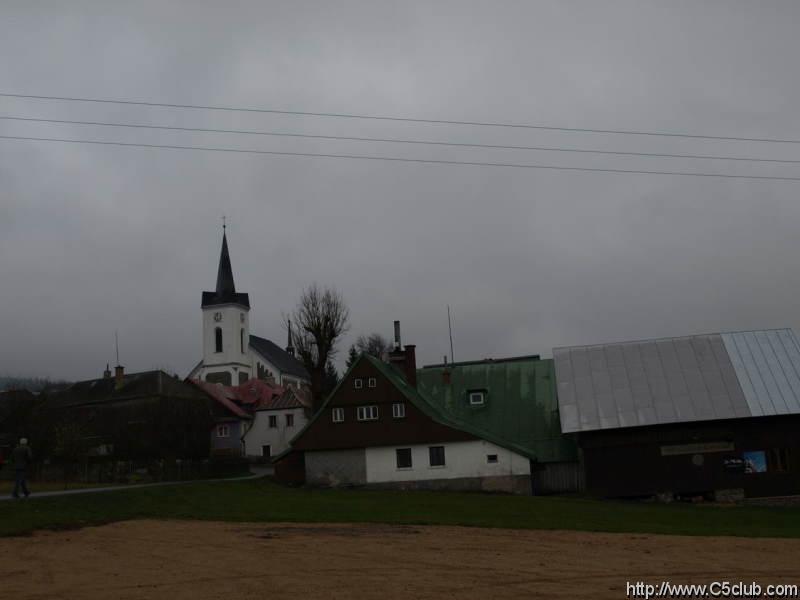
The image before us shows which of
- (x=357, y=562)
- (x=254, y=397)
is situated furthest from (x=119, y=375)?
(x=357, y=562)

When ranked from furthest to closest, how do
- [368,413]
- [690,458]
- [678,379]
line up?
[368,413] < [678,379] < [690,458]

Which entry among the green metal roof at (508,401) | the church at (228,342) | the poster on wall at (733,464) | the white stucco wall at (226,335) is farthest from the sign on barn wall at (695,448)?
the white stucco wall at (226,335)

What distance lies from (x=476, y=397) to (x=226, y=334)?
248 feet

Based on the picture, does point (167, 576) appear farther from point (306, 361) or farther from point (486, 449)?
point (306, 361)

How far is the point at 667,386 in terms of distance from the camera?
157 ft

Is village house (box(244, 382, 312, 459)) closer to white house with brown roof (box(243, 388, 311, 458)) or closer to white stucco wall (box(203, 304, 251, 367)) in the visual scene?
white house with brown roof (box(243, 388, 311, 458))

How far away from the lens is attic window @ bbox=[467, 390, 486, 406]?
53.7m

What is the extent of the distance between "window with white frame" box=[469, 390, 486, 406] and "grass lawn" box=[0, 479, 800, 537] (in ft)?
34.4

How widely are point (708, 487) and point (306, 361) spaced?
25912 millimetres

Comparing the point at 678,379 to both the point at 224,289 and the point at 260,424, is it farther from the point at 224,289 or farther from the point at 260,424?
the point at 224,289

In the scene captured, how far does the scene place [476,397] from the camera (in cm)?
5384

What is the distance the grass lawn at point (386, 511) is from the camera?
90.9ft

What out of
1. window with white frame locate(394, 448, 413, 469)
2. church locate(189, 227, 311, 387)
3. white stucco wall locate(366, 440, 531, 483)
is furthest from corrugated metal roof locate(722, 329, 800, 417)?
church locate(189, 227, 311, 387)

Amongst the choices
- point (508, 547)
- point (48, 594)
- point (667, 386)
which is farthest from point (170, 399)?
point (48, 594)
